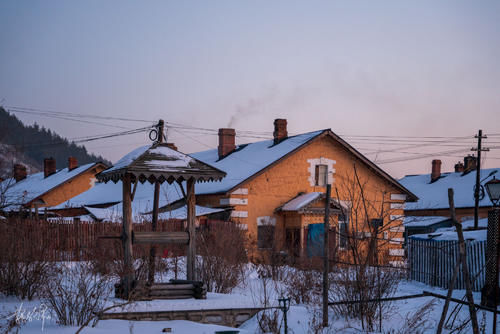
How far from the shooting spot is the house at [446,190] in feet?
130

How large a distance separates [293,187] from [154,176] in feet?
50.9

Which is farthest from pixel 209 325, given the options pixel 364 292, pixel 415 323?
pixel 415 323

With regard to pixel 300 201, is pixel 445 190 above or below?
above

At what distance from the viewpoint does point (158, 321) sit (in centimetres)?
1094

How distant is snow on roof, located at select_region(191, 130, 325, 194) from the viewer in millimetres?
26972

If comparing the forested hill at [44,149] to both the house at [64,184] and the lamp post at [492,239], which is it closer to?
the house at [64,184]

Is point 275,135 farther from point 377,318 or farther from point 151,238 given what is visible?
point 377,318

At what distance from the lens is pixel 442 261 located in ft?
64.2

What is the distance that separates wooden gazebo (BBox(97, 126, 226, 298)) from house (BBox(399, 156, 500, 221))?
27.2 m

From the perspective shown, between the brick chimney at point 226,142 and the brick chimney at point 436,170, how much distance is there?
20.9 meters

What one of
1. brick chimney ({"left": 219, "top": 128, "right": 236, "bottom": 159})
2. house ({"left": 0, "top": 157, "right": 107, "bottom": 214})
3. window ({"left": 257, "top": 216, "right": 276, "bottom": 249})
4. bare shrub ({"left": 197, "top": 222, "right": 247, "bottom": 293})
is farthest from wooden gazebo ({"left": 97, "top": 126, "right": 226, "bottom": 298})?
house ({"left": 0, "top": 157, "right": 107, "bottom": 214})

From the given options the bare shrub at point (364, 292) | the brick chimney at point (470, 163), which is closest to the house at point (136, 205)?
the bare shrub at point (364, 292)

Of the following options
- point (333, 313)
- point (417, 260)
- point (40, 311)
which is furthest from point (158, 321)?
point (417, 260)

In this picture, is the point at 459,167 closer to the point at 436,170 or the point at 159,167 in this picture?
the point at 436,170
